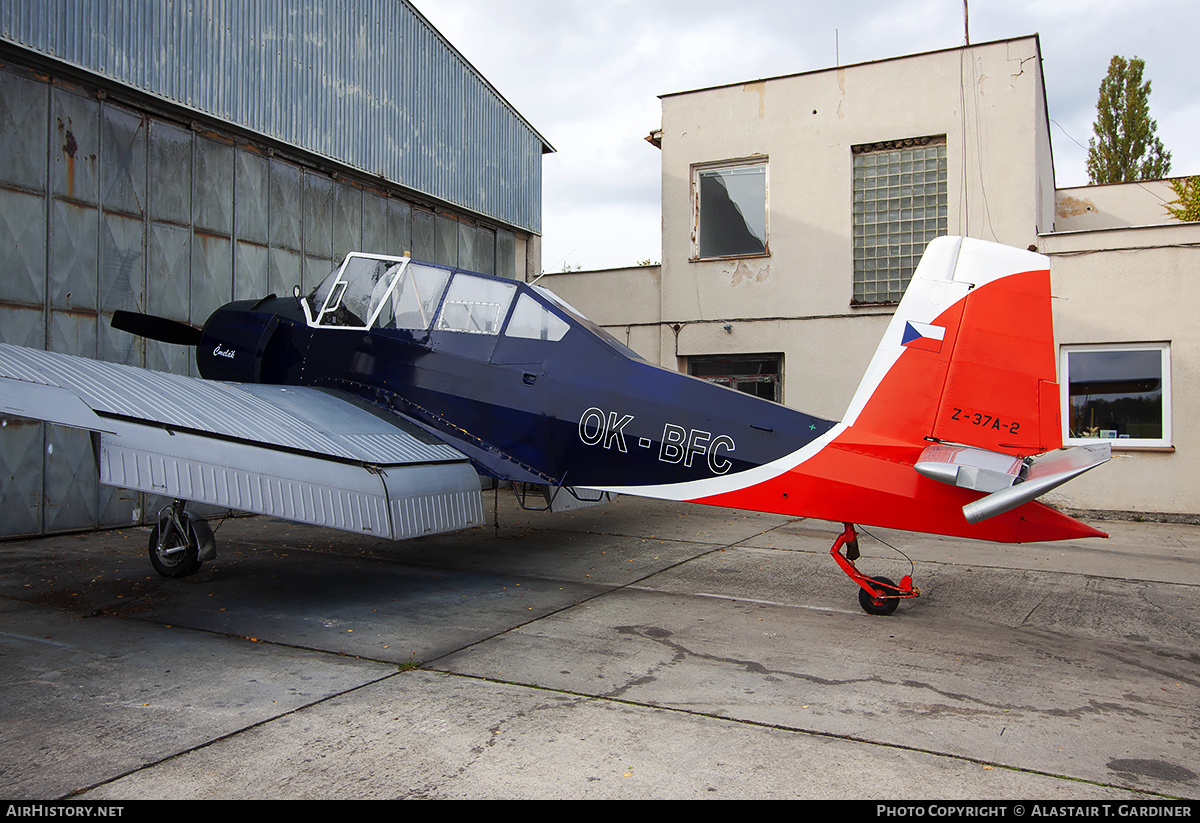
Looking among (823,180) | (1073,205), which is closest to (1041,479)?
(823,180)

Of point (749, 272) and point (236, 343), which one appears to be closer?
point (236, 343)

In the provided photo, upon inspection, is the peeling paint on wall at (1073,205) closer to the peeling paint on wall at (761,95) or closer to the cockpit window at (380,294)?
the peeling paint on wall at (761,95)

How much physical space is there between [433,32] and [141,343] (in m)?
7.58

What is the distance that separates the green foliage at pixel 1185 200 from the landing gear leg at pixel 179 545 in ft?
61.0

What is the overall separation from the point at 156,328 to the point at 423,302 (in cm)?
321

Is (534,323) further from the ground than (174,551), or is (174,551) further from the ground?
(534,323)

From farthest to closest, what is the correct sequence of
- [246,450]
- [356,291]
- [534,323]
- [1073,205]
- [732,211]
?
[1073,205], [732,211], [356,291], [534,323], [246,450]

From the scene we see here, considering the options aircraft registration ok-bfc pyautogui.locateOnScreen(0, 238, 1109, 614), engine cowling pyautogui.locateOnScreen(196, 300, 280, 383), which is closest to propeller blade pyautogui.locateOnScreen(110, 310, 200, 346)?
engine cowling pyautogui.locateOnScreen(196, 300, 280, 383)

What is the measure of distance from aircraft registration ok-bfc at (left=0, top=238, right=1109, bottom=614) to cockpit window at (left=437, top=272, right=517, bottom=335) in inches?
0.8

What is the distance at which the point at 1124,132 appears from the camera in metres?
40.1

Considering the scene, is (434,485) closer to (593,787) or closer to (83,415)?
(83,415)

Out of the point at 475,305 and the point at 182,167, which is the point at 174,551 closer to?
the point at 475,305

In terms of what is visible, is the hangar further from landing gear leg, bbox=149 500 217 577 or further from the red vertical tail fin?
the red vertical tail fin
